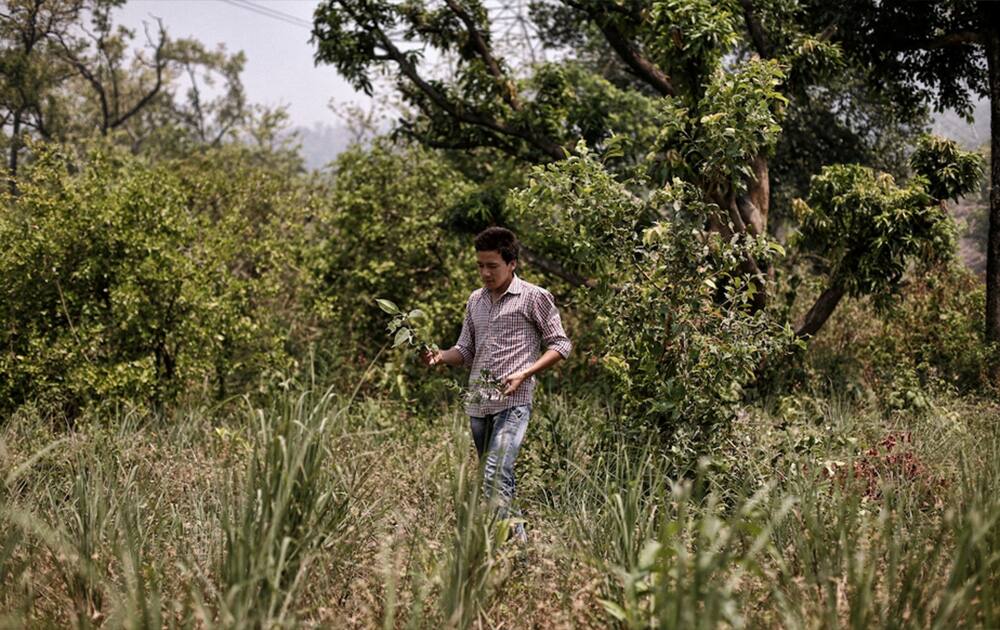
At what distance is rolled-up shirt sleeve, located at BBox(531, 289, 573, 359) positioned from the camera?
388 cm

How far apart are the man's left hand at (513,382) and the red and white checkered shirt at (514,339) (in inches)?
3.8

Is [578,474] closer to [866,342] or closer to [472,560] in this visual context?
[472,560]

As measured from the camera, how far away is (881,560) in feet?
9.48

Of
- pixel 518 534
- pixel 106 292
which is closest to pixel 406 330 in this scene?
pixel 518 534

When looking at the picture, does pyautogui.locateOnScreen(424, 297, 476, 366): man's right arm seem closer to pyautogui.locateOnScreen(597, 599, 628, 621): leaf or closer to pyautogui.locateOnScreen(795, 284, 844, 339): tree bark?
pyautogui.locateOnScreen(597, 599, 628, 621): leaf

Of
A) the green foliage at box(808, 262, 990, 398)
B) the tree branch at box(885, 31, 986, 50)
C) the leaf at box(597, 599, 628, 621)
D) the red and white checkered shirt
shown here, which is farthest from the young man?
the tree branch at box(885, 31, 986, 50)

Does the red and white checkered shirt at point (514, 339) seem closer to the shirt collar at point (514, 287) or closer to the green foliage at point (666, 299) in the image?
the shirt collar at point (514, 287)

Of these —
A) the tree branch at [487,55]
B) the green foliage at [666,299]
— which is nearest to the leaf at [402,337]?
the green foliage at [666,299]

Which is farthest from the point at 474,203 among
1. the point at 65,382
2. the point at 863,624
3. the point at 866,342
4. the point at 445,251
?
the point at 863,624

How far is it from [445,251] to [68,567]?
6.63 metres

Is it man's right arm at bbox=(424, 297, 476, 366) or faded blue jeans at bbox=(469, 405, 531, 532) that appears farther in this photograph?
man's right arm at bbox=(424, 297, 476, 366)

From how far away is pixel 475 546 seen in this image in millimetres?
2607

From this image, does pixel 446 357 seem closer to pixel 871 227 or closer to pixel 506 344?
pixel 506 344

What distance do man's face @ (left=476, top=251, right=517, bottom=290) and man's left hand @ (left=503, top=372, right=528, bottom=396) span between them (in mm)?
449
